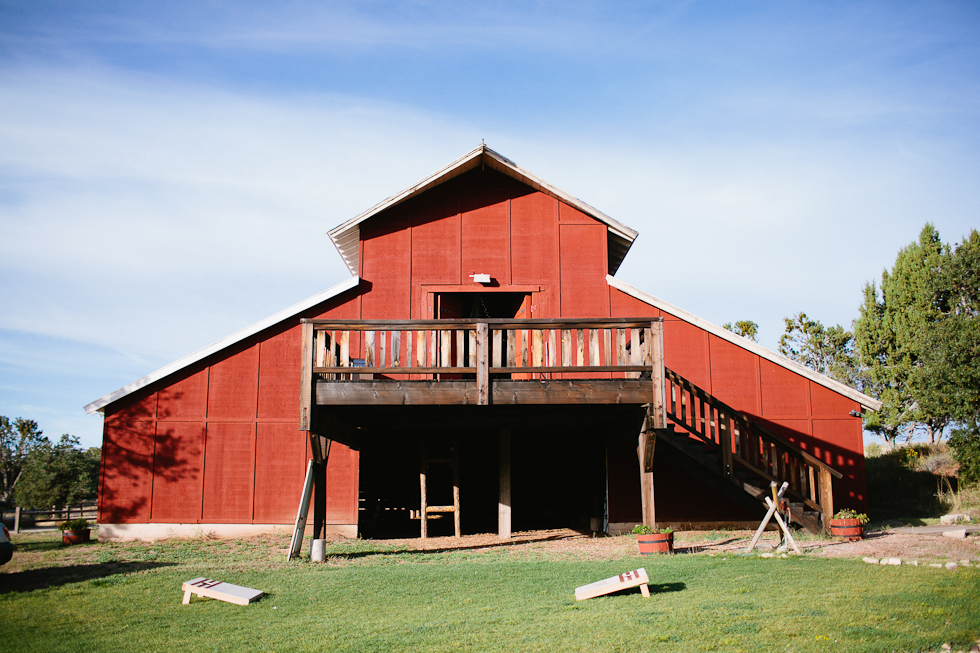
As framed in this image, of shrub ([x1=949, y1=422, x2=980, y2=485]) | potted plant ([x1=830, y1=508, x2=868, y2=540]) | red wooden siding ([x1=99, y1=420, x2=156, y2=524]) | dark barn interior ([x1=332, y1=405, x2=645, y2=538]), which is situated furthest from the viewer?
shrub ([x1=949, y1=422, x2=980, y2=485])

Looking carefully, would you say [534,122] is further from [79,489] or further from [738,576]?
[79,489]

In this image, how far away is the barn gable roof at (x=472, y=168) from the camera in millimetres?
14891

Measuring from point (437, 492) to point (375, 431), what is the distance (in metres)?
4.18

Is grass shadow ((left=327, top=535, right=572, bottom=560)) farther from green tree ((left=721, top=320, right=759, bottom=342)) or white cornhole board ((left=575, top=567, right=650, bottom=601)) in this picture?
green tree ((left=721, top=320, right=759, bottom=342))

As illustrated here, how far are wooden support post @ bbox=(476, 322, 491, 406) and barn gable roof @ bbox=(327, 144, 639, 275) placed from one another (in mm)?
5254

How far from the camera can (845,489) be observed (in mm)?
14406

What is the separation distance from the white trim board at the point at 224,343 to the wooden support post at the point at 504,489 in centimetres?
428

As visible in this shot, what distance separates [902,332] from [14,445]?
47601 mm

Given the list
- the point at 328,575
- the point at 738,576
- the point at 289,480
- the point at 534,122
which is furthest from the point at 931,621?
the point at 534,122

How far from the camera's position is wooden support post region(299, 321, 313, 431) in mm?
10516

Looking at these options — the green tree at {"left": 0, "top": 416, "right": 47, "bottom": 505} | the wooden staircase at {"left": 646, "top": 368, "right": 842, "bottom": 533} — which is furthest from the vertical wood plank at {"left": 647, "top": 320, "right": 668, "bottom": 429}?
the green tree at {"left": 0, "top": 416, "right": 47, "bottom": 505}

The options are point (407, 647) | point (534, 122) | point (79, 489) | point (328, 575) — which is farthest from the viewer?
point (79, 489)

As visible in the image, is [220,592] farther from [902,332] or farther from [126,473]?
[902,332]

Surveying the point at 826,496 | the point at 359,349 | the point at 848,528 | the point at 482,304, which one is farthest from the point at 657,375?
the point at 482,304
